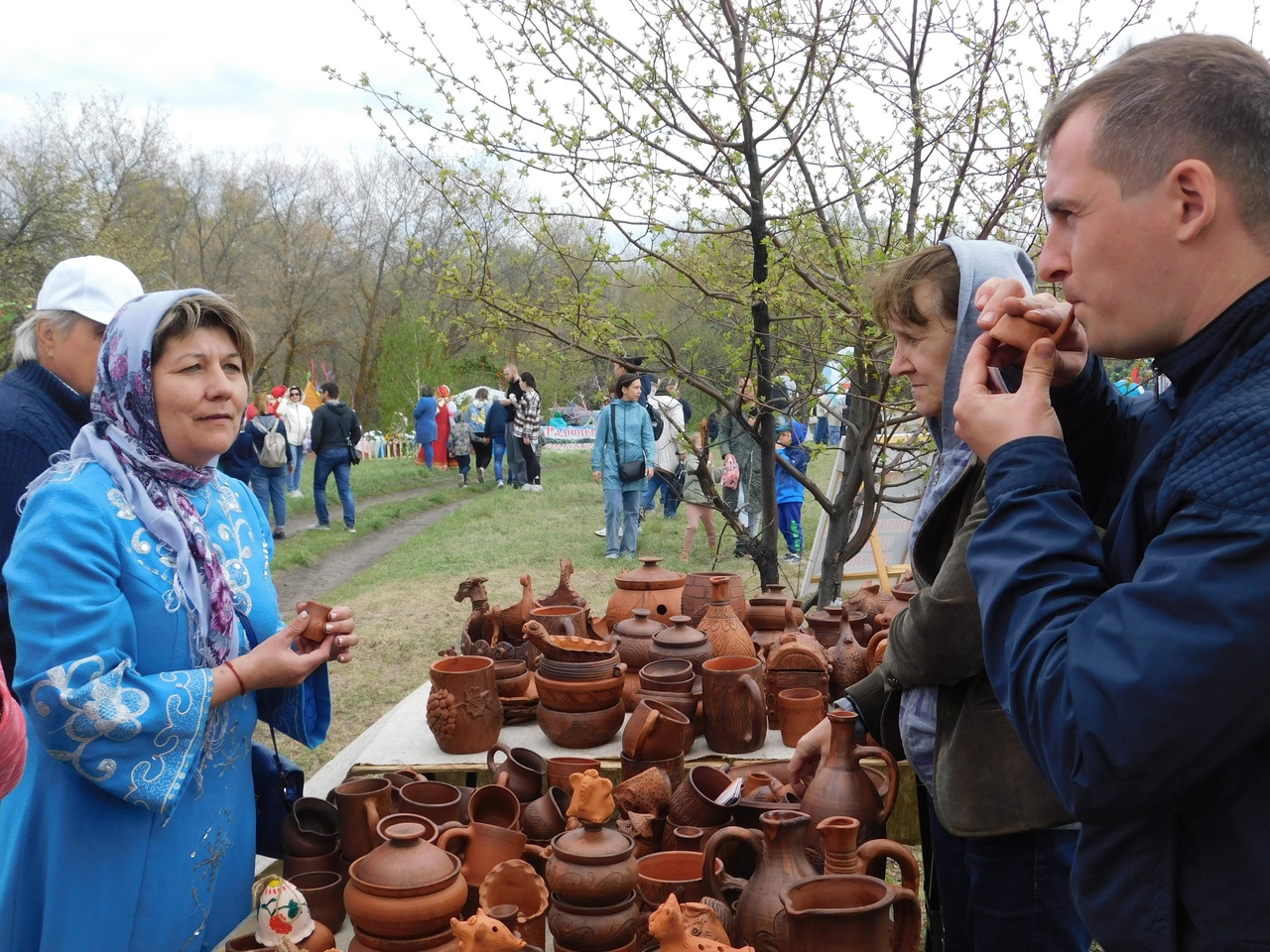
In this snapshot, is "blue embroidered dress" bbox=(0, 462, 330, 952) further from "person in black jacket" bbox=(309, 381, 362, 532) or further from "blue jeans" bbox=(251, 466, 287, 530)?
"person in black jacket" bbox=(309, 381, 362, 532)

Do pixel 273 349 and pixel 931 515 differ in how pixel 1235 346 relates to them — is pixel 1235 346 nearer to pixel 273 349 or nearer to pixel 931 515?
pixel 931 515

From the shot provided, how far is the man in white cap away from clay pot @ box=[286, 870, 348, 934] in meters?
1.33

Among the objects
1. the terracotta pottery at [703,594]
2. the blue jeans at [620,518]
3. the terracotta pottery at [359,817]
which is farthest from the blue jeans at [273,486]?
the terracotta pottery at [359,817]

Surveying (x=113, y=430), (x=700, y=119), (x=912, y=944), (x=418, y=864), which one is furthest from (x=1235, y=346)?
(x=700, y=119)

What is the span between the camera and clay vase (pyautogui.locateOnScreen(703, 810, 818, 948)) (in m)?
1.89

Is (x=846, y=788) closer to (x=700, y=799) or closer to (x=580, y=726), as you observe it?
(x=700, y=799)

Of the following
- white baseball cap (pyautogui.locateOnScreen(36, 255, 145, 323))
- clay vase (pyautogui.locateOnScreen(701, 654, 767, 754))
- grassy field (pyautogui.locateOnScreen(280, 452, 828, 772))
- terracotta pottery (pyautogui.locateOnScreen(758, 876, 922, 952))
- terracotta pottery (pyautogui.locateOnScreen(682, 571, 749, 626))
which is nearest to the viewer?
terracotta pottery (pyautogui.locateOnScreen(758, 876, 922, 952))

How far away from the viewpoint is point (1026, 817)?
5.41ft

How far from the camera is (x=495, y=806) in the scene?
2469mm

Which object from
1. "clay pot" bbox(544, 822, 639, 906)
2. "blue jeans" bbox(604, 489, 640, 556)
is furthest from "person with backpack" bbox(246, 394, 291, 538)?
"clay pot" bbox(544, 822, 639, 906)

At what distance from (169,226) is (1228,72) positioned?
31311 millimetres

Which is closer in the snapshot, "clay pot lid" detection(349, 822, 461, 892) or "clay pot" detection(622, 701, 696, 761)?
"clay pot lid" detection(349, 822, 461, 892)

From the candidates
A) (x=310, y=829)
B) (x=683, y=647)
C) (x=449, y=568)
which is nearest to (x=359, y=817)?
(x=310, y=829)

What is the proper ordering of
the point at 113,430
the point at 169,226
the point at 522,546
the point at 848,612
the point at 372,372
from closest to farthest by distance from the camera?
1. the point at 113,430
2. the point at 848,612
3. the point at 522,546
4. the point at 169,226
5. the point at 372,372
